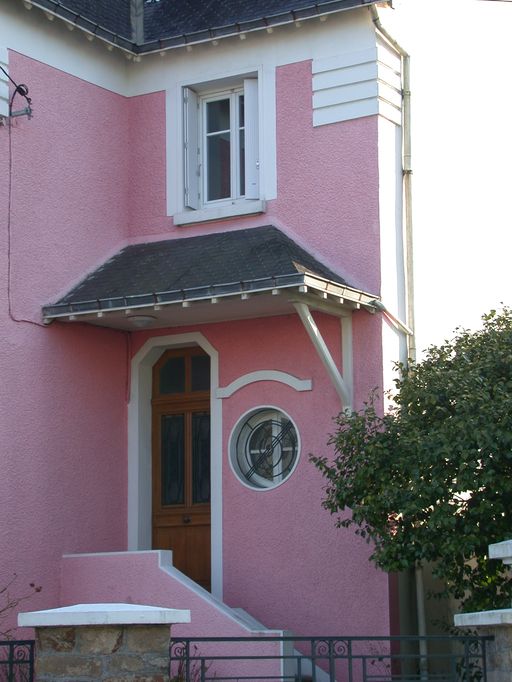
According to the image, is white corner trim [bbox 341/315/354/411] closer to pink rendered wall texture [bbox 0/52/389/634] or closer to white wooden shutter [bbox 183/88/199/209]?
pink rendered wall texture [bbox 0/52/389/634]

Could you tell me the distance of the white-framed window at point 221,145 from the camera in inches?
576

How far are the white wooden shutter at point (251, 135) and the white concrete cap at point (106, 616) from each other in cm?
693

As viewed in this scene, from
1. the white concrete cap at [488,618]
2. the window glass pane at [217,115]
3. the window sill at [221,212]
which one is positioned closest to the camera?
the white concrete cap at [488,618]

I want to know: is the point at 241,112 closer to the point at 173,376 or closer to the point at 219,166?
the point at 219,166

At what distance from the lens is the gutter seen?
1391cm

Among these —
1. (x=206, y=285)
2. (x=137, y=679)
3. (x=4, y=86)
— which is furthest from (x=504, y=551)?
(x=4, y=86)

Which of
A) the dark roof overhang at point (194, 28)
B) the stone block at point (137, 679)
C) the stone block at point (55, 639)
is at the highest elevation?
the dark roof overhang at point (194, 28)

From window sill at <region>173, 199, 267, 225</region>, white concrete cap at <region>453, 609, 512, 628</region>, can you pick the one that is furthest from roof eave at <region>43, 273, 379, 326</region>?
white concrete cap at <region>453, 609, 512, 628</region>

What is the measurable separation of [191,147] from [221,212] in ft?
3.10

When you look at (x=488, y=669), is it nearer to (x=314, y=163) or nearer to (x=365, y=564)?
(x=365, y=564)

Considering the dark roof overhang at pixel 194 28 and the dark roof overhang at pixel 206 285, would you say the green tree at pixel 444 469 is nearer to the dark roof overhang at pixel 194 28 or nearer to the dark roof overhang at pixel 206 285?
the dark roof overhang at pixel 206 285

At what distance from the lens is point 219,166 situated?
49.3ft

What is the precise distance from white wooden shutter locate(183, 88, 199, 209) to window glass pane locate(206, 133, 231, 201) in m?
0.15

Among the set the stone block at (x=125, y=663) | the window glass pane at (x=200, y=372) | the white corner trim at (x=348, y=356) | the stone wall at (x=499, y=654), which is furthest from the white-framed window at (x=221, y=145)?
the stone block at (x=125, y=663)
